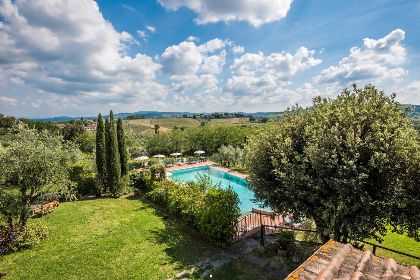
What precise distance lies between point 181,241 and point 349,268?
35.5 ft

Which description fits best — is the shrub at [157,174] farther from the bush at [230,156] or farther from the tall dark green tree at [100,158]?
the bush at [230,156]

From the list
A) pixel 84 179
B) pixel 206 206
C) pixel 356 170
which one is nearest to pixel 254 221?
pixel 206 206

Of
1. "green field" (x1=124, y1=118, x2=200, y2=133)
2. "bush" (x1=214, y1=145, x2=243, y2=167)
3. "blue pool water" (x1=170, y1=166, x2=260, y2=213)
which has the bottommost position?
"blue pool water" (x1=170, y1=166, x2=260, y2=213)

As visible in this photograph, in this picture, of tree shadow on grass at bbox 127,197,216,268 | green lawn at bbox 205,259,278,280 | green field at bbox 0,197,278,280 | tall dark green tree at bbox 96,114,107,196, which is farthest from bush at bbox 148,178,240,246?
tall dark green tree at bbox 96,114,107,196

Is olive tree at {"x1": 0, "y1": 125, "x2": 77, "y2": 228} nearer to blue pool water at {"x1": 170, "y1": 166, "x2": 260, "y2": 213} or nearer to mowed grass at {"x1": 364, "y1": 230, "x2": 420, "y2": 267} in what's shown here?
mowed grass at {"x1": 364, "y1": 230, "x2": 420, "y2": 267}

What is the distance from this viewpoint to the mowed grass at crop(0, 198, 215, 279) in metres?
11.3

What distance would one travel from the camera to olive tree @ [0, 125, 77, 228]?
13596 millimetres

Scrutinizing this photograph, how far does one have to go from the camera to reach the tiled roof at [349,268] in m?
4.31

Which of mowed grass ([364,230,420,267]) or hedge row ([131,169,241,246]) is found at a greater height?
hedge row ([131,169,241,246])

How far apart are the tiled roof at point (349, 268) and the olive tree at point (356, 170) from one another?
4.55 metres

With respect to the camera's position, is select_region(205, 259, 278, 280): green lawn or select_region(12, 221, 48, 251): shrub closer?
select_region(205, 259, 278, 280): green lawn

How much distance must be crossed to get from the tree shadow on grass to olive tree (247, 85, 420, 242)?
4.66 meters

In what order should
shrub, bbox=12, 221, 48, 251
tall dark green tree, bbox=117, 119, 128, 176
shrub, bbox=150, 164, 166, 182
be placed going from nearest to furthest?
shrub, bbox=12, 221, 48, 251, shrub, bbox=150, 164, 166, 182, tall dark green tree, bbox=117, 119, 128, 176

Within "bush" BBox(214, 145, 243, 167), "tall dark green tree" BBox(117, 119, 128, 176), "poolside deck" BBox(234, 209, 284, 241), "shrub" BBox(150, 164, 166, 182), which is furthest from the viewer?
"bush" BBox(214, 145, 243, 167)
